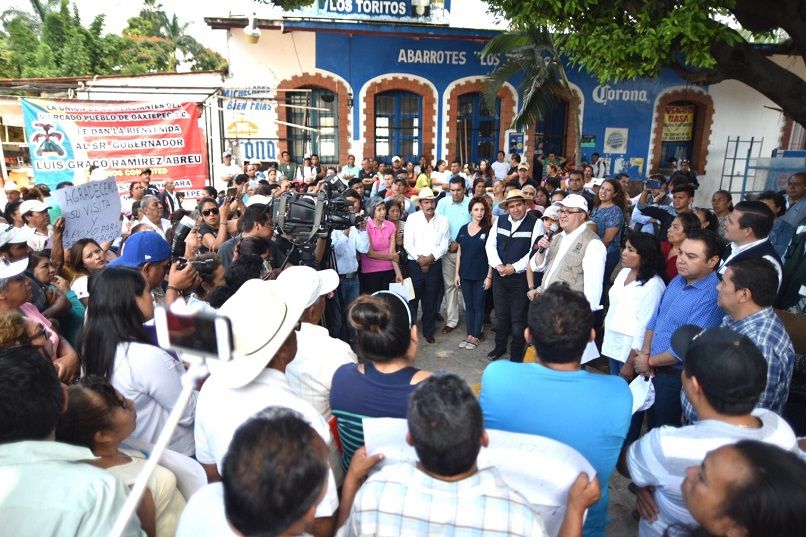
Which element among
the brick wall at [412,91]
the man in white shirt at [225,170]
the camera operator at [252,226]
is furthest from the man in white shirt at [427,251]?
the brick wall at [412,91]

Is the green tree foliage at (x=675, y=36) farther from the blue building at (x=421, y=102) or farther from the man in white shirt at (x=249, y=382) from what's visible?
the blue building at (x=421, y=102)

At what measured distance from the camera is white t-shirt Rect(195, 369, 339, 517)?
5.64 ft

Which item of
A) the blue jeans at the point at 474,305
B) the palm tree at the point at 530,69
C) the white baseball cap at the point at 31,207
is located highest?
the palm tree at the point at 530,69

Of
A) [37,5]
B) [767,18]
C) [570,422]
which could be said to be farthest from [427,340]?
[37,5]

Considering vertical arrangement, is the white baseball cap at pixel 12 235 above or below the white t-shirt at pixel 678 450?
above

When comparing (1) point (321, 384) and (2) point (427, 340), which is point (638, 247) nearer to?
(1) point (321, 384)

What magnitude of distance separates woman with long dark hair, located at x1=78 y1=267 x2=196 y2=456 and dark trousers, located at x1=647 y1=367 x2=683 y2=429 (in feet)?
8.10

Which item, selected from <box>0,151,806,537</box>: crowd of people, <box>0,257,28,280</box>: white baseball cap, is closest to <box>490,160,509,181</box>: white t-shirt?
<box>0,151,806,537</box>: crowd of people

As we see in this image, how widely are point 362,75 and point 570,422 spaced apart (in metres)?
12.2

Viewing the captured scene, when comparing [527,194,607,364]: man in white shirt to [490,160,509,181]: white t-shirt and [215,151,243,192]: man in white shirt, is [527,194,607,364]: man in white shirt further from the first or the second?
[490,160,509,181]: white t-shirt

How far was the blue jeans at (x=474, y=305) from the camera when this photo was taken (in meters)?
5.44

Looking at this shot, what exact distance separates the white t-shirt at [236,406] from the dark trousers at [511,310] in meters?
3.44

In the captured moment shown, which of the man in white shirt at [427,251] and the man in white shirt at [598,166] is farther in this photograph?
the man in white shirt at [598,166]

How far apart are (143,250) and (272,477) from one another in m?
2.21
